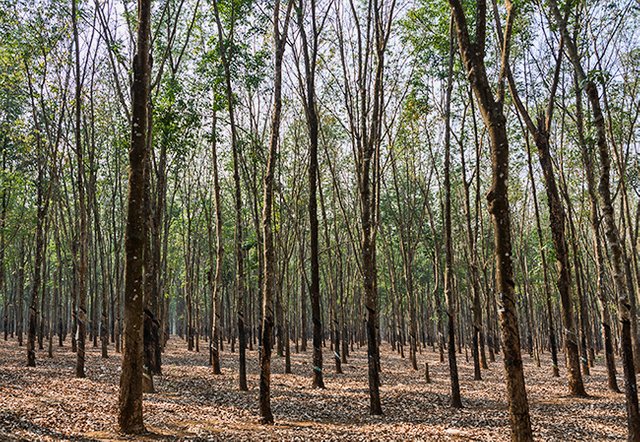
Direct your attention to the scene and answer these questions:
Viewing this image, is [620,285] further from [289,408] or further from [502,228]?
[289,408]

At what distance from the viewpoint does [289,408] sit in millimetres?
13305

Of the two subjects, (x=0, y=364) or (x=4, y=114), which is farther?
(x=4, y=114)

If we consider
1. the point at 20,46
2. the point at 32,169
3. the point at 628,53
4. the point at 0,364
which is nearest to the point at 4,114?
the point at 32,169

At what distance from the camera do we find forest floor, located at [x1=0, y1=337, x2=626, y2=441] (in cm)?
972

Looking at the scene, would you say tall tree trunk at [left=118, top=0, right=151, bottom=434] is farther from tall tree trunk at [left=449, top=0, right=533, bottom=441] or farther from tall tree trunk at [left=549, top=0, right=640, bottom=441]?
tall tree trunk at [left=549, top=0, right=640, bottom=441]

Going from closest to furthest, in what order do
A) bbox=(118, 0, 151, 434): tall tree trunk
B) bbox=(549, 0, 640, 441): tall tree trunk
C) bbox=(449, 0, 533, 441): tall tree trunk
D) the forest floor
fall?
bbox=(449, 0, 533, 441): tall tree trunk, bbox=(549, 0, 640, 441): tall tree trunk, bbox=(118, 0, 151, 434): tall tree trunk, the forest floor

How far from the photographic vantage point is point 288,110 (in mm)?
24609

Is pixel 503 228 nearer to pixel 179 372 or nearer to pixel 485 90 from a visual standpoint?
pixel 485 90

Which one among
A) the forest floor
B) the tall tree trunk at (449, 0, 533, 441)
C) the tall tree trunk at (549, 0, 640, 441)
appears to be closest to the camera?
the tall tree trunk at (449, 0, 533, 441)

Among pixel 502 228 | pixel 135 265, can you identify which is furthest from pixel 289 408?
pixel 502 228

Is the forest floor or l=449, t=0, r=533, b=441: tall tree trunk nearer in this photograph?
l=449, t=0, r=533, b=441: tall tree trunk

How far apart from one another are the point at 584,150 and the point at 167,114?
12091mm

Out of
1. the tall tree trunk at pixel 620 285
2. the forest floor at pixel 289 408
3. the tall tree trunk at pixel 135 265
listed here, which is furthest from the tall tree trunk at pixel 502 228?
the tall tree trunk at pixel 135 265

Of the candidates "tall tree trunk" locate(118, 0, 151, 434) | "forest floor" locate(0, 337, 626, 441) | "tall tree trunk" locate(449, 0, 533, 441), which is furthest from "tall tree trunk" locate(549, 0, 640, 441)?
"tall tree trunk" locate(118, 0, 151, 434)
